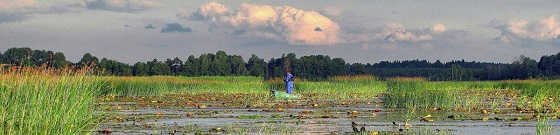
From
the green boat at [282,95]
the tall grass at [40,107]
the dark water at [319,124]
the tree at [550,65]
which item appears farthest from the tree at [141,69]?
the tall grass at [40,107]

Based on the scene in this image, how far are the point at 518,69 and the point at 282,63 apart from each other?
108 ft

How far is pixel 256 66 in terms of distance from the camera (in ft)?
355

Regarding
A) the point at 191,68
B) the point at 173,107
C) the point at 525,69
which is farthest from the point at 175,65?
the point at 173,107

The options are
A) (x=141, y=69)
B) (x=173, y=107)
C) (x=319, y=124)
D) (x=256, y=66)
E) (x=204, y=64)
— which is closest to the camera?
(x=319, y=124)

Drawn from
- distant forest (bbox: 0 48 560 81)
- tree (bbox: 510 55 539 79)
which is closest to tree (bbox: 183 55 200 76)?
distant forest (bbox: 0 48 560 81)

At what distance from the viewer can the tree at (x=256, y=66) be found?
106 m

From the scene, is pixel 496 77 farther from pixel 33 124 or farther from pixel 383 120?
pixel 33 124

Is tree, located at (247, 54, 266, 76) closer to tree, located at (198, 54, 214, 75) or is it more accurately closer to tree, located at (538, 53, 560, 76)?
tree, located at (198, 54, 214, 75)

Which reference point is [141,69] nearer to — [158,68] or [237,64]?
[158,68]

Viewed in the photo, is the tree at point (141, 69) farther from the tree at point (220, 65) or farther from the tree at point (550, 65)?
the tree at point (550, 65)

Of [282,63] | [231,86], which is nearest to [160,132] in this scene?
[231,86]

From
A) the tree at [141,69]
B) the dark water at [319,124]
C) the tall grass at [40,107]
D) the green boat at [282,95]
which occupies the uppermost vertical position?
the tree at [141,69]

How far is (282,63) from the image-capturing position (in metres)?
114

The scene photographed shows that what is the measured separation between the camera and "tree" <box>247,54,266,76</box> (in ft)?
348
